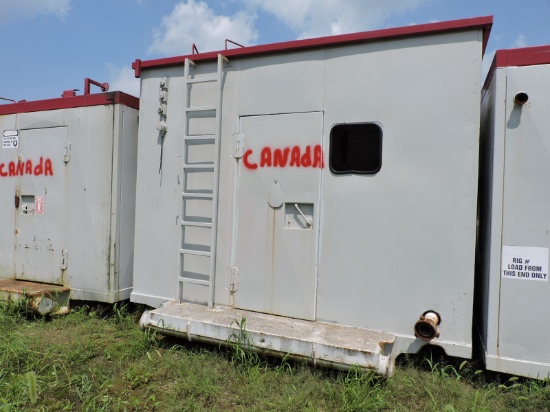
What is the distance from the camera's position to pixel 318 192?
3.72 metres

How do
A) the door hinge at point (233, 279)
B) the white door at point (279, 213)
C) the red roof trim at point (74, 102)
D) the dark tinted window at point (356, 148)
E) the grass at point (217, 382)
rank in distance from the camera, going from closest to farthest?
the grass at point (217, 382) → the dark tinted window at point (356, 148) → the white door at point (279, 213) → the door hinge at point (233, 279) → the red roof trim at point (74, 102)

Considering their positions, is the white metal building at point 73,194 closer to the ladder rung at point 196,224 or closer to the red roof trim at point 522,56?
the ladder rung at point 196,224

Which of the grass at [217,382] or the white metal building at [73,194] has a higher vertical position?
the white metal building at [73,194]

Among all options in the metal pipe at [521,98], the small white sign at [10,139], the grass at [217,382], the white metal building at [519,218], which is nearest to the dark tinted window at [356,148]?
the white metal building at [519,218]

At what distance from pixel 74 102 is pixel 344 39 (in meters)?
3.27

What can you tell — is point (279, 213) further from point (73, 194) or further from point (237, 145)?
point (73, 194)

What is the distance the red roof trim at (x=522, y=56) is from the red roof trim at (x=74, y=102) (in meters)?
3.76

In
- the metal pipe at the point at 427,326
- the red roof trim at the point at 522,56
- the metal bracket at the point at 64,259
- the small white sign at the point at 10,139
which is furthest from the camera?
the small white sign at the point at 10,139

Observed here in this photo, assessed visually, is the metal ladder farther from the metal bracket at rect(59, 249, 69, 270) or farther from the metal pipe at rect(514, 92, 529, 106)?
the metal pipe at rect(514, 92, 529, 106)

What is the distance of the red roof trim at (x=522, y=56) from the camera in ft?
9.95

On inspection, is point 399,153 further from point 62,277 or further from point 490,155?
point 62,277

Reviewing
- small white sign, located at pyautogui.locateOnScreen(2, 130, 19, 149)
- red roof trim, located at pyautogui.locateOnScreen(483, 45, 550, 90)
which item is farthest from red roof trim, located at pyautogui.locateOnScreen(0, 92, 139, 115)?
red roof trim, located at pyautogui.locateOnScreen(483, 45, 550, 90)

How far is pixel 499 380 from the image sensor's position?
317 cm

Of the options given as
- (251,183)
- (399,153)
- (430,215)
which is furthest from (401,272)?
(251,183)
